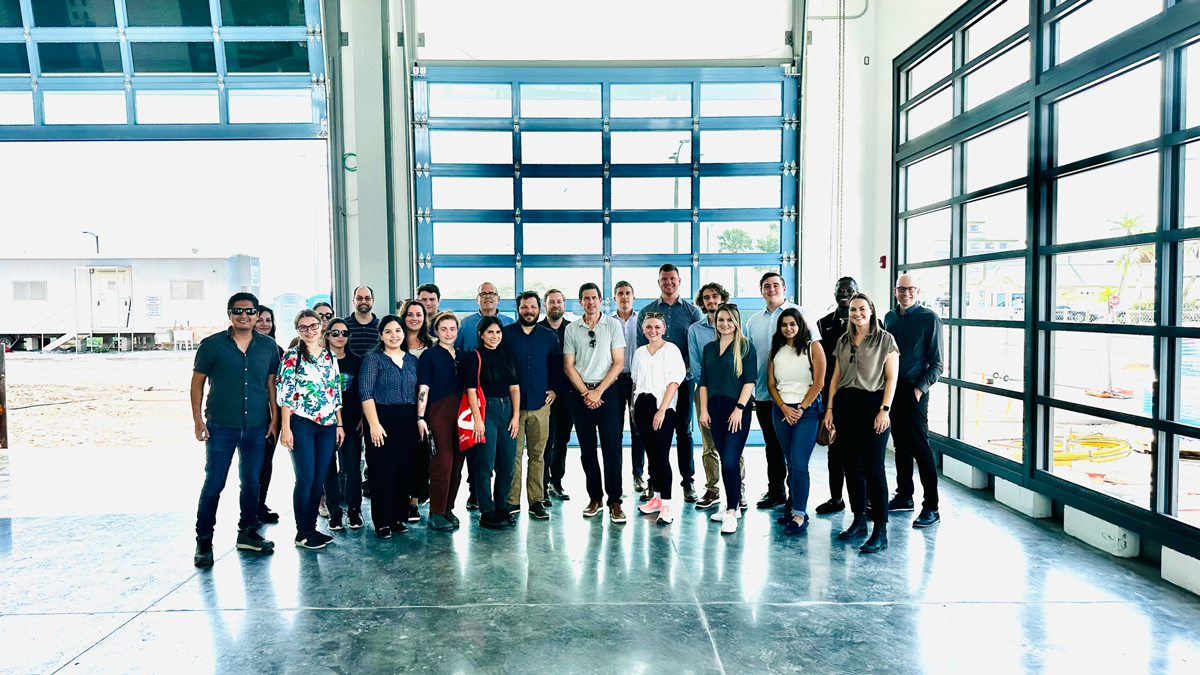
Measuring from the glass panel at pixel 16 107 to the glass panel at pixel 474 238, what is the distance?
13.9ft

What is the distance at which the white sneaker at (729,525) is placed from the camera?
13.9ft

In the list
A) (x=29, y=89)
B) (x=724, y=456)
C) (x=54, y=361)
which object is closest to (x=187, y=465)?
(x=29, y=89)

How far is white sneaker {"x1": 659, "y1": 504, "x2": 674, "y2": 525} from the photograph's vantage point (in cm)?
443

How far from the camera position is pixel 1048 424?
4457 mm

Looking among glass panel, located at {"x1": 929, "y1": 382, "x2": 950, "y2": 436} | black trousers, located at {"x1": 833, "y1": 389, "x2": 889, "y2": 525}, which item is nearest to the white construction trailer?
glass panel, located at {"x1": 929, "y1": 382, "x2": 950, "y2": 436}

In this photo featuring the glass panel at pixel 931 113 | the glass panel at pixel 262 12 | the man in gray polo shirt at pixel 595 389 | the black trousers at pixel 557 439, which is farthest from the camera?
the glass panel at pixel 262 12

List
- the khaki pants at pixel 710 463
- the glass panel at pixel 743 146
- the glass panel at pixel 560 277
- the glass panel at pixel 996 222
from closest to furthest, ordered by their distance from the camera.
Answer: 1. the glass panel at pixel 996 222
2. the khaki pants at pixel 710 463
3. the glass panel at pixel 743 146
4. the glass panel at pixel 560 277

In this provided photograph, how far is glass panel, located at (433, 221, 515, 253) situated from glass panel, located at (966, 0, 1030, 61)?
4338 millimetres

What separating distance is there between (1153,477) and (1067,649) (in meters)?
1.42

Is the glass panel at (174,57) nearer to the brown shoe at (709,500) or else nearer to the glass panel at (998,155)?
the brown shoe at (709,500)

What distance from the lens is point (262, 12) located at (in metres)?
6.55

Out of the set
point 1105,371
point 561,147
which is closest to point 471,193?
point 561,147

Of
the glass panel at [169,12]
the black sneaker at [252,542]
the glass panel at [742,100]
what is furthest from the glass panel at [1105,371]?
the glass panel at [169,12]

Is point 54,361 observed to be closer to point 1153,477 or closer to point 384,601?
point 384,601
